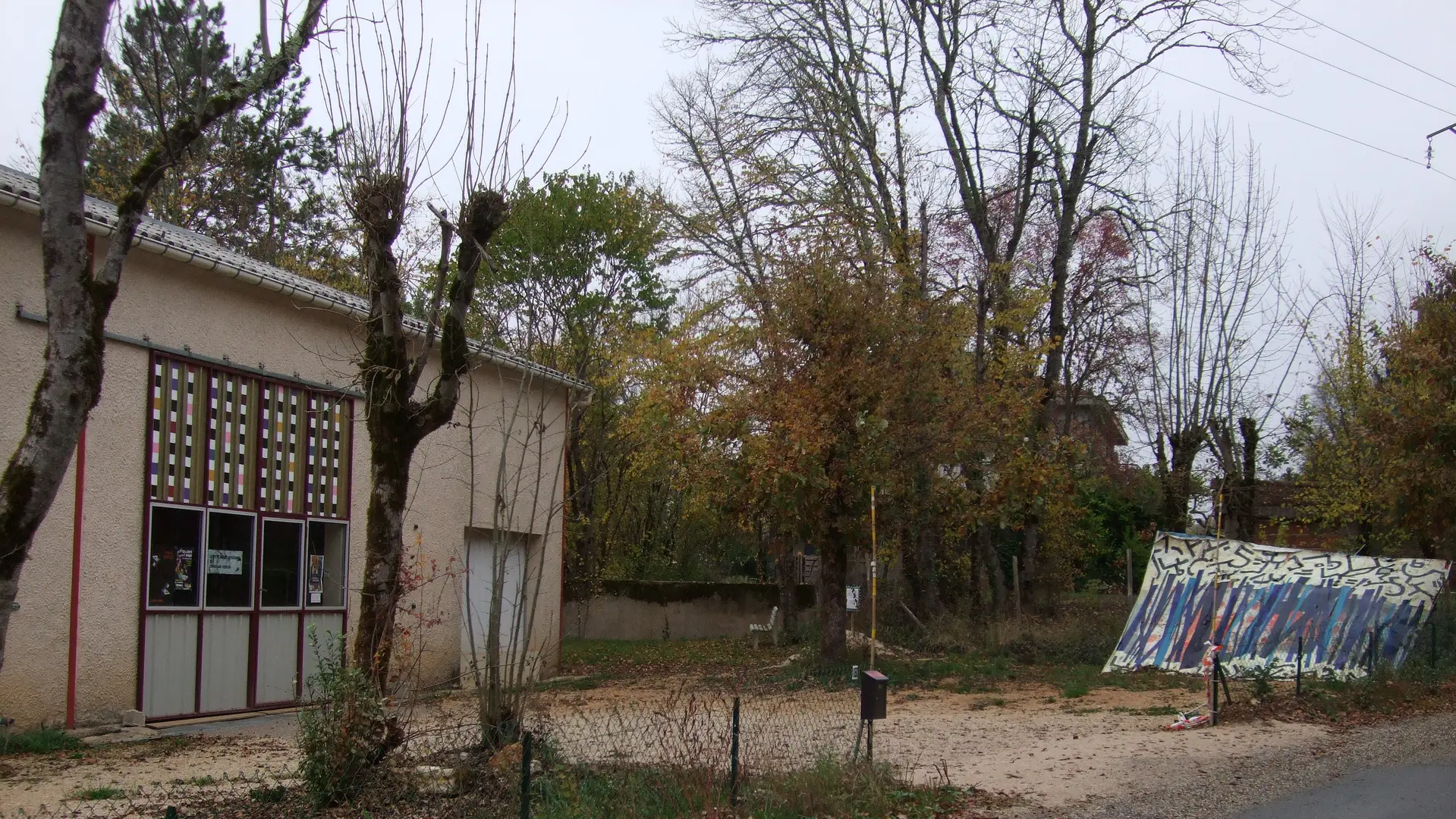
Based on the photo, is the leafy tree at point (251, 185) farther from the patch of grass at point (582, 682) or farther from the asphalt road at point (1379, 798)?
the asphalt road at point (1379, 798)

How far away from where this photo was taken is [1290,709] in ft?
45.8

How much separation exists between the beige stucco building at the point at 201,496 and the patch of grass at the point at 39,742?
0.85ft

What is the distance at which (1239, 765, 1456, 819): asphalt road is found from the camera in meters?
8.52

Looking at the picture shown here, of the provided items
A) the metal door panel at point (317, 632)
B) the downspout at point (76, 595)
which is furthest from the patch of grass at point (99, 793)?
the metal door panel at point (317, 632)

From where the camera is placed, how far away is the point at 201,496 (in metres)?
13.5

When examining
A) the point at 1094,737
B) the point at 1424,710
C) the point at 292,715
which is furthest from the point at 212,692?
the point at 1424,710

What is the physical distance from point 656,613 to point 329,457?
17.8m

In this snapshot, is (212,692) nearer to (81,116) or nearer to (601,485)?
(81,116)

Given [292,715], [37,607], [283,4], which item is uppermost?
[283,4]

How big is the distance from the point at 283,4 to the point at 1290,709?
1346 cm

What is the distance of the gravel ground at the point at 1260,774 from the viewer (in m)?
8.85

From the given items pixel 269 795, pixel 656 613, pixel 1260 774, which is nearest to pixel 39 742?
pixel 269 795

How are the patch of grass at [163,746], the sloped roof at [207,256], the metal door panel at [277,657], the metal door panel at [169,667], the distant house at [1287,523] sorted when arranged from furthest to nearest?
the distant house at [1287,523]
the metal door panel at [277,657]
the metal door panel at [169,667]
the sloped roof at [207,256]
the patch of grass at [163,746]

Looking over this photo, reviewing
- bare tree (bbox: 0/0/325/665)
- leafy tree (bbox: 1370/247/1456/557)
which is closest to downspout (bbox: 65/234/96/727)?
bare tree (bbox: 0/0/325/665)
